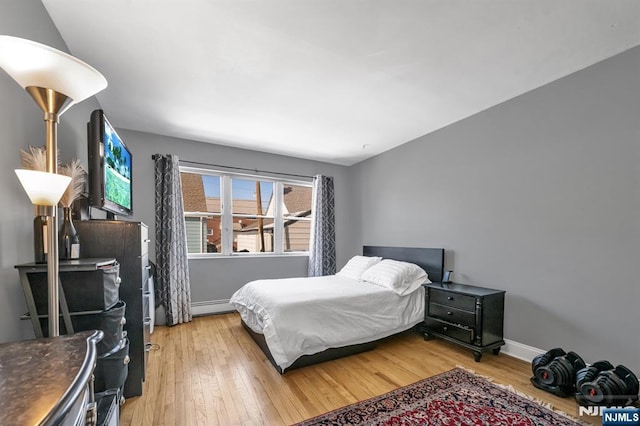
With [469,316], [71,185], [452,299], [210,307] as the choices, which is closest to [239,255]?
[210,307]

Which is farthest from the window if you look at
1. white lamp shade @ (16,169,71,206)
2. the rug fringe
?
the rug fringe

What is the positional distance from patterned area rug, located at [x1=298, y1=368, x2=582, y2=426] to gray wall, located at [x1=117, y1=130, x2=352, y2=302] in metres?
2.69

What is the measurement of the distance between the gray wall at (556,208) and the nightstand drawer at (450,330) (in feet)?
1.39

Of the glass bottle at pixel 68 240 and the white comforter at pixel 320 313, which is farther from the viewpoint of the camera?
the white comforter at pixel 320 313

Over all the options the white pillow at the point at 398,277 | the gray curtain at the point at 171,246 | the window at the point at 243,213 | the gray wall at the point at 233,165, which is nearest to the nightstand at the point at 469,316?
the white pillow at the point at 398,277

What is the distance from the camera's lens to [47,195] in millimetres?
970

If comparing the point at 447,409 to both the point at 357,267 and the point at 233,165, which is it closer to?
the point at 357,267

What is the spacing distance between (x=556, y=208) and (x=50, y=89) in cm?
341

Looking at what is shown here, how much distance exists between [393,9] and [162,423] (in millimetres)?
2940

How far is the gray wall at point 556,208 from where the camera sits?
199 centimetres

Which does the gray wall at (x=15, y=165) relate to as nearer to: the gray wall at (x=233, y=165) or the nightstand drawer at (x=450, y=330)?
the gray wall at (x=233, y=165)

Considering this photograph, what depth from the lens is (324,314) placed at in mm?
2490

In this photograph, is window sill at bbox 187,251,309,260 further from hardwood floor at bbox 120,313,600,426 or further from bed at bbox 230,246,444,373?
hardwood floor at bbox 120,313,600,426

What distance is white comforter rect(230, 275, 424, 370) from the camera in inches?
90.4
